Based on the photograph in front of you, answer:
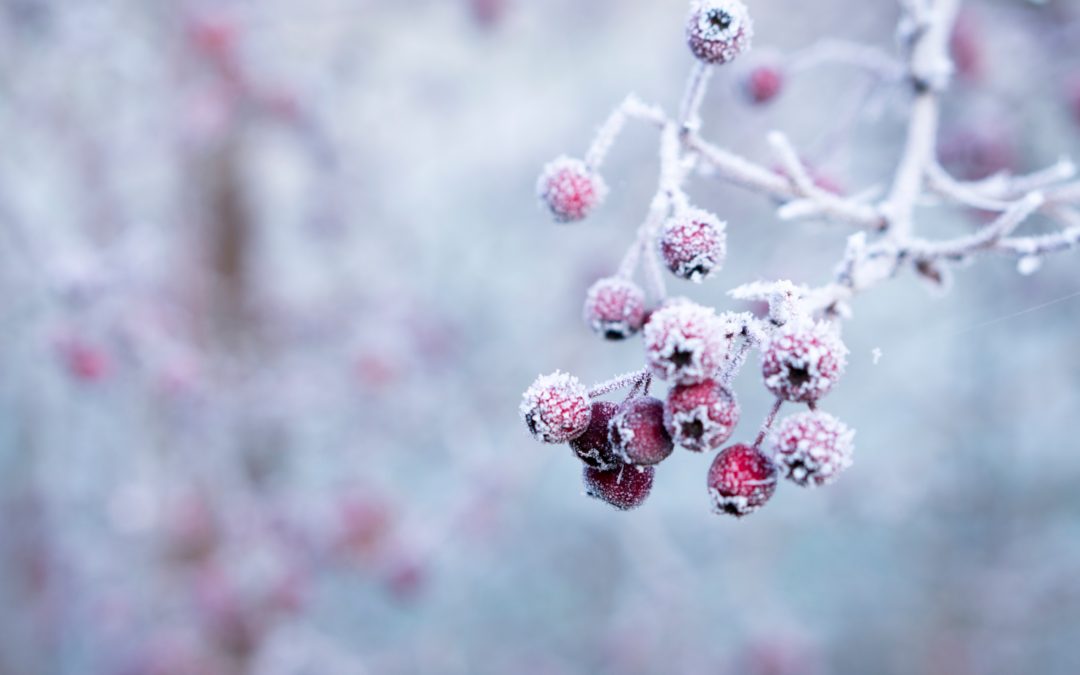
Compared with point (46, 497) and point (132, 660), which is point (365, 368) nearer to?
point (132, 660)

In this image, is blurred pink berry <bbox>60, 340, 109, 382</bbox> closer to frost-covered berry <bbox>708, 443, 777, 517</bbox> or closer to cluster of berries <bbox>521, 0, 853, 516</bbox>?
cluster of berries <bbox>521, 0, 853, 516</bbox>

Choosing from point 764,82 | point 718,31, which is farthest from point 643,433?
point 764,82

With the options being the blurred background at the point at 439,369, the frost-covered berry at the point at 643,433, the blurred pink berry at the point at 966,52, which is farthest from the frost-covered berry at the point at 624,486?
the blurred pink berry at the point at 966,52

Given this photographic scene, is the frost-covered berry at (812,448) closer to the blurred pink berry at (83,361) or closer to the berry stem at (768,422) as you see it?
the berry stem at (768,422)

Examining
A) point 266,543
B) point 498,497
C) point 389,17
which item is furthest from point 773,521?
point 389,17

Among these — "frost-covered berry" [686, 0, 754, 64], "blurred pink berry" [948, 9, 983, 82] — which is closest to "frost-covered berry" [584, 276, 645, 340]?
"frost-covered berry" [686, 0, 754, 64]

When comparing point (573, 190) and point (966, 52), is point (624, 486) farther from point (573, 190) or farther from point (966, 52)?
point (966, 52)
